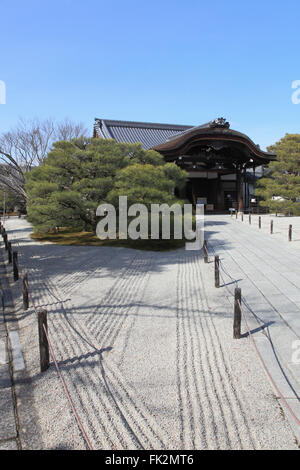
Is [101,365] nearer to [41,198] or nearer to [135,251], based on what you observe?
[135,251]

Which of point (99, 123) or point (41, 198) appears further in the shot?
point (99, 123)

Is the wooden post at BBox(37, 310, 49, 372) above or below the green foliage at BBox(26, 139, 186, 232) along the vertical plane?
below

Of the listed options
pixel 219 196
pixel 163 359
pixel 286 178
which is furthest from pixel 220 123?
pixel 163 359

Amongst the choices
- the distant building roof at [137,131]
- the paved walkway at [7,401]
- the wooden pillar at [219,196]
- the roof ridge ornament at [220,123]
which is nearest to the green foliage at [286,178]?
the roof ridge ornament at [220,123]

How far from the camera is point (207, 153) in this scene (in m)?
26.1

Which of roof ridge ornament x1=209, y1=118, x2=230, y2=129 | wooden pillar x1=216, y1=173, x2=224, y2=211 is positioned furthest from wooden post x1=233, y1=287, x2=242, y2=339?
wooden pillar x1=216, y1=173, x2=224, y2=211

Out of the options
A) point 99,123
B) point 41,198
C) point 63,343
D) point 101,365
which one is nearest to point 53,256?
point 41,198

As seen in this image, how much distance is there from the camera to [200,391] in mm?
3973

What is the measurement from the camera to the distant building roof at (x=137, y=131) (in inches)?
1126

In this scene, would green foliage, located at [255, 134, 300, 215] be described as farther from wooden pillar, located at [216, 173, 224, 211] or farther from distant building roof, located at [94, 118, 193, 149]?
distant building roof, located at [94, 118, 193, 149]

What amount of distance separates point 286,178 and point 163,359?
22313 mm

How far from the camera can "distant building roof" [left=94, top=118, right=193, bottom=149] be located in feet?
93.8

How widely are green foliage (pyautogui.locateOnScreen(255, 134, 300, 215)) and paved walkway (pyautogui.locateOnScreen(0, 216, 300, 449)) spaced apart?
49.0 ft
